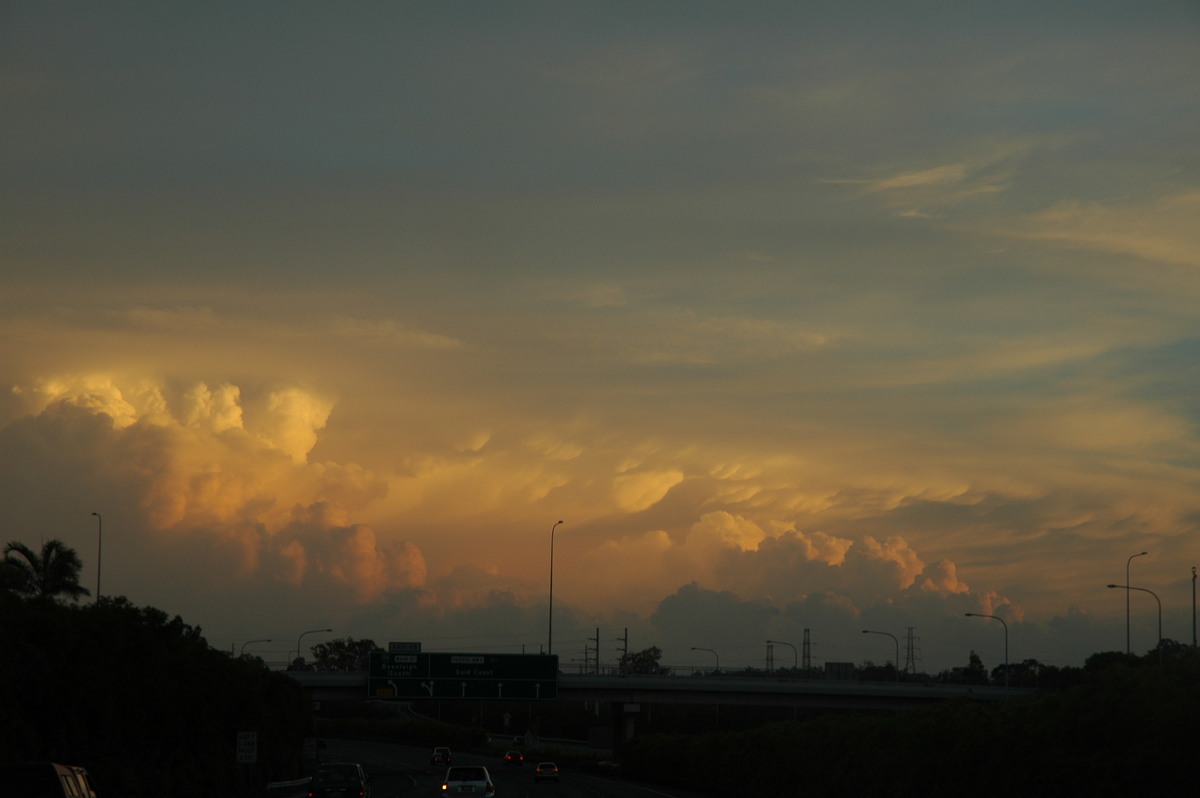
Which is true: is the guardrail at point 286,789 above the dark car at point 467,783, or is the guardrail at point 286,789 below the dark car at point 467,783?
below

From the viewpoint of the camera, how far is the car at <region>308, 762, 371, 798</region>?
142 ft

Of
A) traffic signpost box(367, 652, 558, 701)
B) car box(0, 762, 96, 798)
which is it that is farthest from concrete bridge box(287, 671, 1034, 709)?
car box(0, 762, 96, 798)

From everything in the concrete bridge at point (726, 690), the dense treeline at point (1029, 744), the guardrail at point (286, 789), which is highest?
the dense treeline at point (1029, 744)

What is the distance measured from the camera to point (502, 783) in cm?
7150

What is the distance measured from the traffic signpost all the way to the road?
550cm

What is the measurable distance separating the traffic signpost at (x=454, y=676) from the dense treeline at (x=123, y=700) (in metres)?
29.8

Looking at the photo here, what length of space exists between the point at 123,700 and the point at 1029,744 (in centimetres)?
2931

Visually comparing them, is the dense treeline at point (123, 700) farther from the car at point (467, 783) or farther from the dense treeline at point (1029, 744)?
the dense treeline at point (1029, 744)

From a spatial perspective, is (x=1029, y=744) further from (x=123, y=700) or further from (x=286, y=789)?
(x=286, y=789)

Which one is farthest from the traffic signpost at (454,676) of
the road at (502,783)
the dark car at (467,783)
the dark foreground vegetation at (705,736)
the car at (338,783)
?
the dark car at (467,783)

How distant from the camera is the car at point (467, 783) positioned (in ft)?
141

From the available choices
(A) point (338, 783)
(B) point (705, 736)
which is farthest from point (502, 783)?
(A) point (338, 783)

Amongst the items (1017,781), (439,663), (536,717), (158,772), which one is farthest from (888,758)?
(536,717)

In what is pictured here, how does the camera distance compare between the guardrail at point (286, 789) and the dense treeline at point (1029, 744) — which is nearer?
the dense treeline at point (1029, 744)
